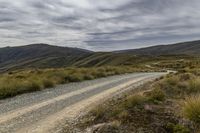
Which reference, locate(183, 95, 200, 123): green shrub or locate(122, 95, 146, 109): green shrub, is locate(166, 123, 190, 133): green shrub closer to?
locate(183, 95, 200, 123): green shrub

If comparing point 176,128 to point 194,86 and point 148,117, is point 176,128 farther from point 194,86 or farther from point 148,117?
point 194,86

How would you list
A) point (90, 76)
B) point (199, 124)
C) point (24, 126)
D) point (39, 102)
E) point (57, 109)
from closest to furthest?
point (199, 124), point (24, 126), point (57, 109), point (39, 102), point (90, 76)

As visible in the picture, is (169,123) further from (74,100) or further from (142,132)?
(74,100)

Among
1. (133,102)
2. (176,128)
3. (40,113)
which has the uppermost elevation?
(133,102)

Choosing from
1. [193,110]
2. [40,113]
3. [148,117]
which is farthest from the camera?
[40,113]

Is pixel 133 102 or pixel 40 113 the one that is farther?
pixel 40 113

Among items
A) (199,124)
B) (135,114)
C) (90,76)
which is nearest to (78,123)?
(135,114)

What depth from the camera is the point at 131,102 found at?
11.9 metres

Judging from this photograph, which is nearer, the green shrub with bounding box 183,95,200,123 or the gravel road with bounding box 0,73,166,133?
the green shrub with bounding box 183,95,200,123

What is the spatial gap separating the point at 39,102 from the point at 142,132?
837 centimetres

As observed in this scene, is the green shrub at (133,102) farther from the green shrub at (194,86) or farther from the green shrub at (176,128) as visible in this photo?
the green shrub at (194,86)

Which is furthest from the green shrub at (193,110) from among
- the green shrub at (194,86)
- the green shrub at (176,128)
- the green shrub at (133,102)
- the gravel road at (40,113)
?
the green shrub at (194,86)

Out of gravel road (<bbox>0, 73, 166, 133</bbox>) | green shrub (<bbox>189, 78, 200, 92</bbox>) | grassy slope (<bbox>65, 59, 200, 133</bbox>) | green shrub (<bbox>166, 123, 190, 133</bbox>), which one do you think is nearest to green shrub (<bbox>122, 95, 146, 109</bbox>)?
grassy slope (<bbox>65, 59, 200, 133</bbox>)

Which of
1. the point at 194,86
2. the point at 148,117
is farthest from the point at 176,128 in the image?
the point at 194,86
